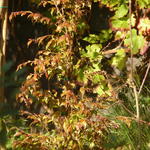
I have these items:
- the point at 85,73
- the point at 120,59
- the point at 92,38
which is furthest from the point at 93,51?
the point at 85,73

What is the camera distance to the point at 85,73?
317 centimetres

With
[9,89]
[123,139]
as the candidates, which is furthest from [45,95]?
[9,89]

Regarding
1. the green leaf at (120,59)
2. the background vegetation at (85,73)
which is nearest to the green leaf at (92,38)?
the background vegetation at (85,73)

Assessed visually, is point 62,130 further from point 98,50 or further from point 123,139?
point 98,50

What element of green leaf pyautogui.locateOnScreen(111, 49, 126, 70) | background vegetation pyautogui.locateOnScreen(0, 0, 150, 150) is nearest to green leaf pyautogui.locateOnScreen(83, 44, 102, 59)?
background vegetation pyautogui.locateOnScreen(0, 0, 150, 150)

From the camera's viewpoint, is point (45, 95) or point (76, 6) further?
point (76, 6)

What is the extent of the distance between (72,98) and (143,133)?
1014 mm

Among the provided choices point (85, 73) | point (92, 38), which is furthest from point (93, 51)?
point (85, 73)

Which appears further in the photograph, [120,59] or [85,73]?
[120,59]

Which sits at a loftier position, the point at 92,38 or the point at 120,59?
the point at 92,38

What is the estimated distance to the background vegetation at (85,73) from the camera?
279cm

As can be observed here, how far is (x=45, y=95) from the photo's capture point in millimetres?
2898

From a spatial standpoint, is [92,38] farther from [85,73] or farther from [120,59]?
[85,73]

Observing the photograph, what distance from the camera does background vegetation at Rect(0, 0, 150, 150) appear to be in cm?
279
